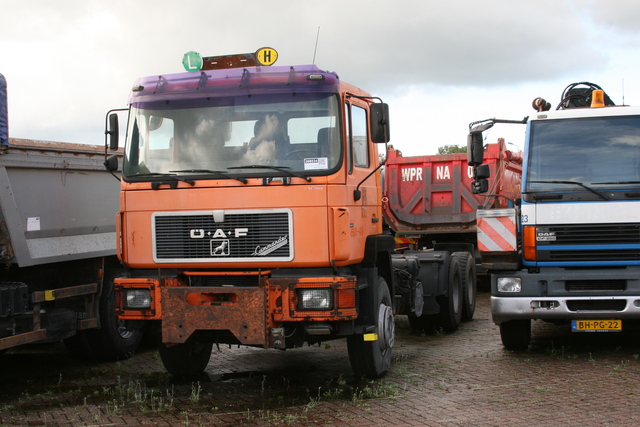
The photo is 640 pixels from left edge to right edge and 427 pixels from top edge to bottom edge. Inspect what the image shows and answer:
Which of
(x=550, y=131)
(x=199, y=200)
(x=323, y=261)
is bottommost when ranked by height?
(x=323, y=261)

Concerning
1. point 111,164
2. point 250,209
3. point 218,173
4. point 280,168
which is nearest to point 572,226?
point 280,168

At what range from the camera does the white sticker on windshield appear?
6.72m

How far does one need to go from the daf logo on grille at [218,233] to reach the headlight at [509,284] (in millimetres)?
3199

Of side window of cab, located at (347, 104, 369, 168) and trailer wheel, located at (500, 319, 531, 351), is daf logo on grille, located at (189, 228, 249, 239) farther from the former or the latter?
trailer wheel, located at (500, 319, 531, 351)

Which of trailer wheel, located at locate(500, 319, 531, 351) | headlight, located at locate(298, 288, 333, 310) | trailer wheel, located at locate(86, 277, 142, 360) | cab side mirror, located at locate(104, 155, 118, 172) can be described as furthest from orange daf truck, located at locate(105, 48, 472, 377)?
trailer wheel, located at locate(500, 319, 531, 351)

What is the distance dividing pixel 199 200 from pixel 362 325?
189cm

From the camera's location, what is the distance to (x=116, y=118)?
24.5ft

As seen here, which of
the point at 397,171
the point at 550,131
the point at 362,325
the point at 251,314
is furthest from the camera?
the point at 397,171

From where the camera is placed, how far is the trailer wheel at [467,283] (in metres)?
11.7

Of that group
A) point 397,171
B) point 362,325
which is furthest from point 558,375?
point 397,171

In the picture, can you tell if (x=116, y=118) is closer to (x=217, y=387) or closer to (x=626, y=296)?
(x=217, y=387)

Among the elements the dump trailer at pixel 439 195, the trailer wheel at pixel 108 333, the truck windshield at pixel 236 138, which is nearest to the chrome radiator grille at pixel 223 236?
the truck windshield at pixel 236 138

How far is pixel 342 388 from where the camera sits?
7.33 m

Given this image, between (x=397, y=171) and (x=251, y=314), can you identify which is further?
(x=397, y=171)
